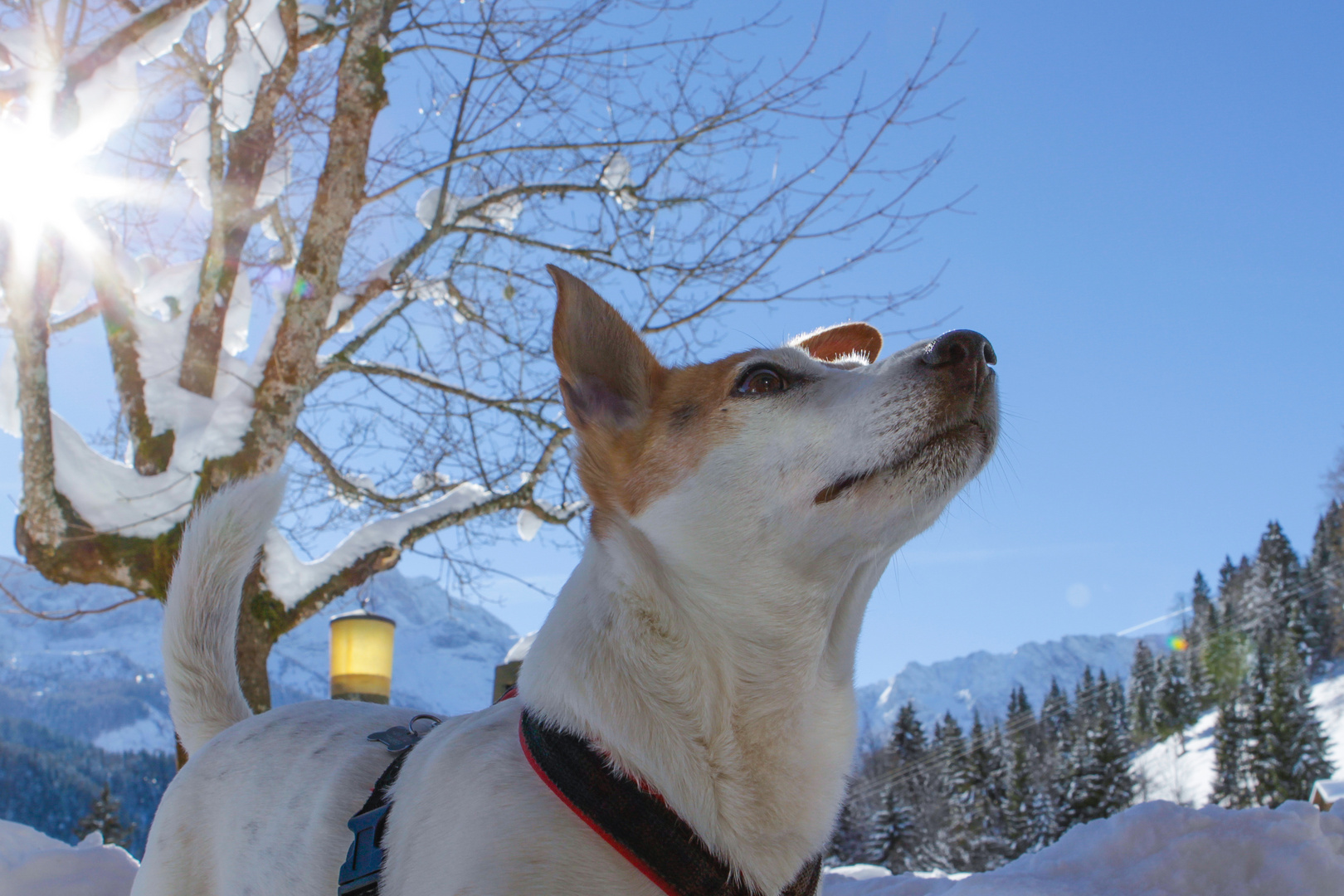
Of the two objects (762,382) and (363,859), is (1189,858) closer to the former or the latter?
(762,382)

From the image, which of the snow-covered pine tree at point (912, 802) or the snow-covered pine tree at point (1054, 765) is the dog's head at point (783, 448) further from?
the snow-covered pine tree at point (912, 802)

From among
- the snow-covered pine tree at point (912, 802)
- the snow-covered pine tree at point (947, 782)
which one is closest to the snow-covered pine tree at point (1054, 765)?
the snow-covered pine tree at point (947, 782)

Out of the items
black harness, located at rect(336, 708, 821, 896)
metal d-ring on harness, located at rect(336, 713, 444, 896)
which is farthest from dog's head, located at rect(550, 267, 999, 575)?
metal d-ring on harness, located at rect(336, 713, 444, 896)

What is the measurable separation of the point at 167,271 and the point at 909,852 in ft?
129

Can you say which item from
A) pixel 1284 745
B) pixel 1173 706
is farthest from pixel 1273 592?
pixel 1284 745

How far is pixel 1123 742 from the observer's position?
43.9m

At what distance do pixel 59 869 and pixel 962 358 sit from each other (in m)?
3.70

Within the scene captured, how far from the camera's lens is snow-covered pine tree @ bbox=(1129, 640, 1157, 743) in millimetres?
67000

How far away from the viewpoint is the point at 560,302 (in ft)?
7.00

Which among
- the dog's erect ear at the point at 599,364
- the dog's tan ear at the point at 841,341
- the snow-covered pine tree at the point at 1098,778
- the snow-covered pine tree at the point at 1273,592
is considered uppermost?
the dog's tan ear at the point at 841,341

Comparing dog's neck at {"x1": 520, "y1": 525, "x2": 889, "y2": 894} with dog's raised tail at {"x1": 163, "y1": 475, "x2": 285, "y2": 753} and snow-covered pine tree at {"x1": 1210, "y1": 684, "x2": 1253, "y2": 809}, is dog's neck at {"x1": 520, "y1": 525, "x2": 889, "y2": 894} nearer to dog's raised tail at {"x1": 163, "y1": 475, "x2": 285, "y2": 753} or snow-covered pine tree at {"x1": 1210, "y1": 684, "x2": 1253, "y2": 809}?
dog's raised tail at {"x1": 163, "y1": 475, "x2": 285, "y2": 753}

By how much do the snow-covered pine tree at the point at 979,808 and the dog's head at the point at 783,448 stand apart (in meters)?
42.3

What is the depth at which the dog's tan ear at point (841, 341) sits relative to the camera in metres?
3.06

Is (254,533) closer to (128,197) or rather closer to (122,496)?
(122,496)
